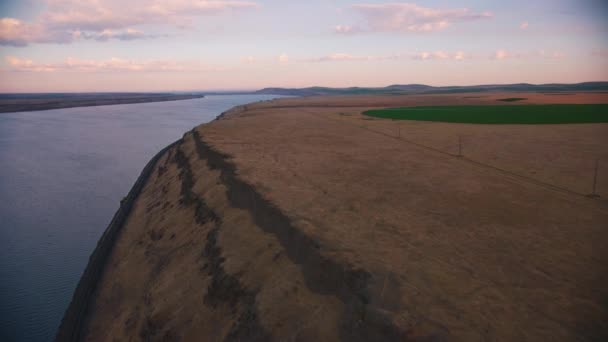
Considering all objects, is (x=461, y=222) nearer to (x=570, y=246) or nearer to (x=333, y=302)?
(x=570, y=246)

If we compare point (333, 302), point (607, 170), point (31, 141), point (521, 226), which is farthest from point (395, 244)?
point (31, 141)

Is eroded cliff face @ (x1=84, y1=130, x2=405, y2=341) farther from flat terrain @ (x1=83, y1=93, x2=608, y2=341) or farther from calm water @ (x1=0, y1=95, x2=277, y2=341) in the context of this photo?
calm water @ (x1=0, y1=95, x2=277, y2=341)

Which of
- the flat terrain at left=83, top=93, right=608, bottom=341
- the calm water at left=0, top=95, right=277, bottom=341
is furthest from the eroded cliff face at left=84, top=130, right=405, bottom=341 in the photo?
the calm water at left=0, top=95, right=277, bottom=341

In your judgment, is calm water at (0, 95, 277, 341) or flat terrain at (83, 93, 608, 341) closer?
flat terrain at (83, 93, 608, 341)

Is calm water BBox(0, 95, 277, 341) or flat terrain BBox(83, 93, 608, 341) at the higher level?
flat terrain BBox(83, 93, 608, 341)

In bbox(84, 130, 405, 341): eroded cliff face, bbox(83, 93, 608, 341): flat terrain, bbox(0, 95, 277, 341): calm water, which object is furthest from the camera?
bbox(0, 95, 277, 341): calm water

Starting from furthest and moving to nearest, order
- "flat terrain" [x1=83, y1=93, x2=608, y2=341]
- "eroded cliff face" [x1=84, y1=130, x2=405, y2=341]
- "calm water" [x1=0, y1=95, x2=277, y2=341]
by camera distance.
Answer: "calm water" [x1=0, y1=95, x2=277, y2=341]
"eroded cliff face" [x1=84, y1=130, x2=405, y2=341]
"flat terrain" [x1=83, y1=93, x2=608, y2=341]

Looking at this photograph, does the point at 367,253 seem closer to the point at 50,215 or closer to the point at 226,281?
the point at 226,281
